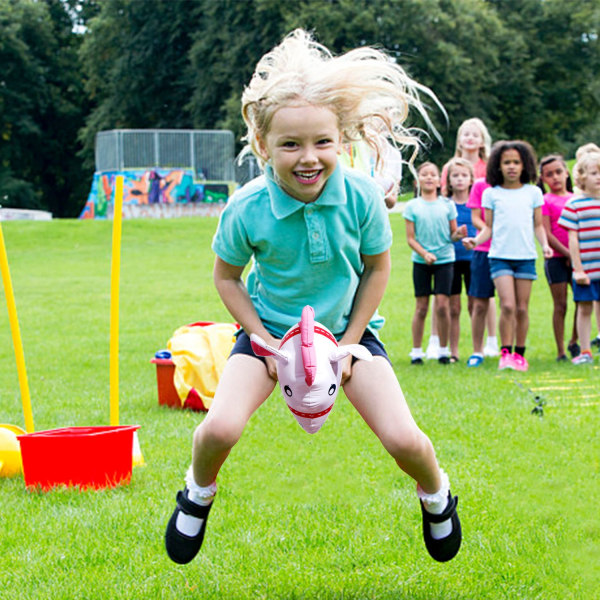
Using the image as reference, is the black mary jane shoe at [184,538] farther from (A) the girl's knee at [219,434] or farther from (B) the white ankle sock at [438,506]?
(B) the white ankle sock at [438,506]

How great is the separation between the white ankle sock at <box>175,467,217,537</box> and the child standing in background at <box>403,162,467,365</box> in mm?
5431

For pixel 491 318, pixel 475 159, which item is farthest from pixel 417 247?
pixel 475 159

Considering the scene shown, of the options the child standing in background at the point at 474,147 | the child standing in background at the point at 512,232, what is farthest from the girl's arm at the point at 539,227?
the child standing in background at the point at 474,147

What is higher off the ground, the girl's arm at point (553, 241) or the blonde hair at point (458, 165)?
the blonde hair at point (458, 165)

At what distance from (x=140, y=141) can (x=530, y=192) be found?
89.0 feet

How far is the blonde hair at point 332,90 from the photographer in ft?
10.7

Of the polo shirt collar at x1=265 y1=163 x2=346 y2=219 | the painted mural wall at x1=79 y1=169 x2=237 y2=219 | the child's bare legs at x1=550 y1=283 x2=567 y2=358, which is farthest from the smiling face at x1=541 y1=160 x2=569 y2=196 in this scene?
the painted mural wall at x1=79 y1=169 x2=237 y2=219

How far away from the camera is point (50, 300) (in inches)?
620

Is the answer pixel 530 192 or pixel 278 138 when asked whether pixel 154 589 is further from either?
pixel 530 192

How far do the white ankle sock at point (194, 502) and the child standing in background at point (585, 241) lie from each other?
19.7 ft

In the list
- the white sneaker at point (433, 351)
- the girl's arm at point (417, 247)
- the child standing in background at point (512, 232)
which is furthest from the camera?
the white sneaker at point (433, 351)

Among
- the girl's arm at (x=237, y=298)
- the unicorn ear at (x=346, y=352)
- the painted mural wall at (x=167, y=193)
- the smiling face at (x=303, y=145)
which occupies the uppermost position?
the smiling face at (x=303, y=145)

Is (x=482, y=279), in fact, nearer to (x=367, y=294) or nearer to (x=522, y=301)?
(x=522, y=301)

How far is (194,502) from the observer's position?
3373 mm
